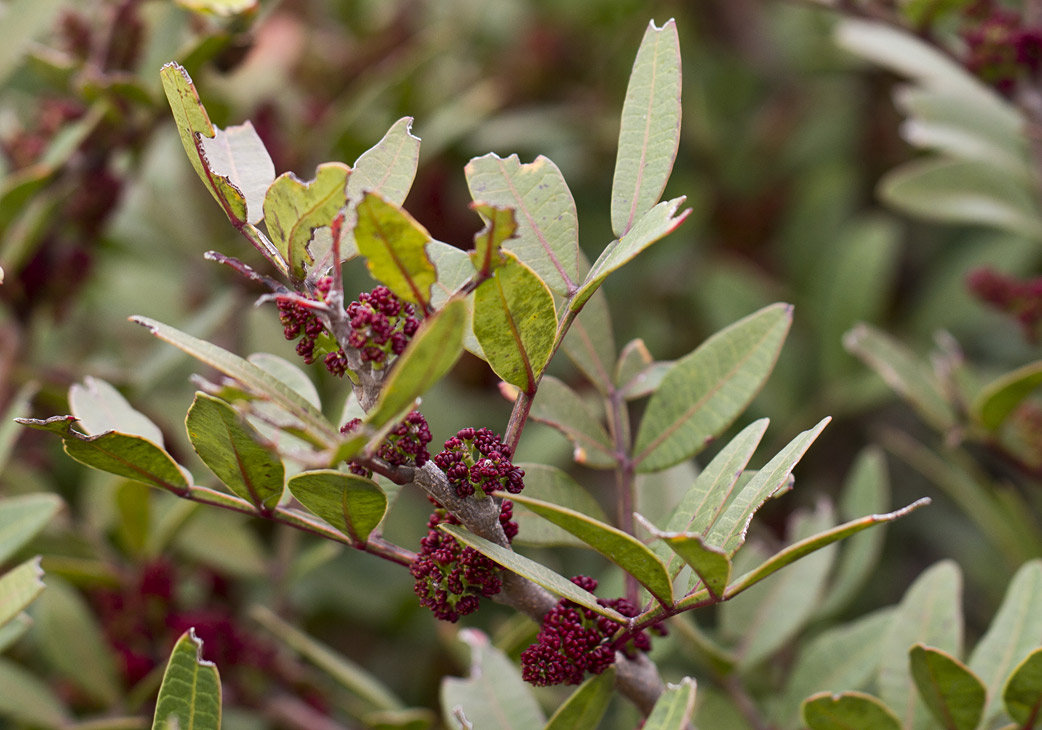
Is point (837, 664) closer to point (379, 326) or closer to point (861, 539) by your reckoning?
point (861, 539)

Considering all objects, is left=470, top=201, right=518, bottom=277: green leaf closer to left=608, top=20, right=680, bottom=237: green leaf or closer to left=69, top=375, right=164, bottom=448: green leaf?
left=608, top=20, right=680, bottom=237: green leaf

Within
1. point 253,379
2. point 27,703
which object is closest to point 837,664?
point 253,379

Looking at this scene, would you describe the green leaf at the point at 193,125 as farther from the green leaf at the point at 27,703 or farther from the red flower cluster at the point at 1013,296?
the red flower cluster at the point at 1013,296

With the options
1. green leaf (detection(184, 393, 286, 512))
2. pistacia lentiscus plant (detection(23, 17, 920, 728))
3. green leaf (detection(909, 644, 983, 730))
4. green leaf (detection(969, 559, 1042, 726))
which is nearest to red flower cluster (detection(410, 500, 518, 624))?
pistacia lentiscus plant (detection(23, 17, 920, 728))

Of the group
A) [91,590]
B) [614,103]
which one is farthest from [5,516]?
[614,103]

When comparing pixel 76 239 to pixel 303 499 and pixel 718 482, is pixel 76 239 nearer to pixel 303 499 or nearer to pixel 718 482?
pixel 303 499
